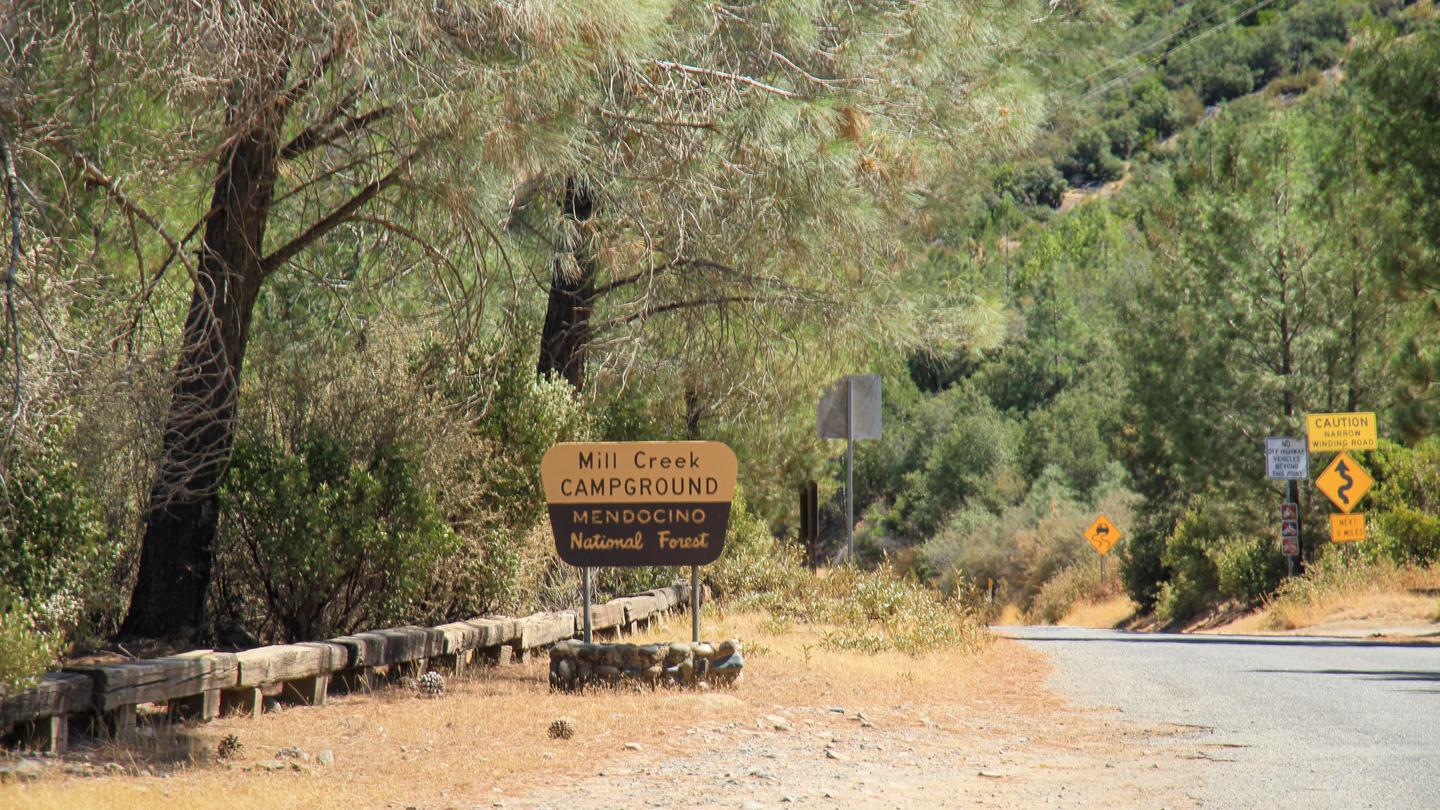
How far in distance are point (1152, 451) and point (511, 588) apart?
30.4 metres

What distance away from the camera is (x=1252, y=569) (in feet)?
109

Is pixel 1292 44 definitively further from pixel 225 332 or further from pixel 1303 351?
pixel 225 332

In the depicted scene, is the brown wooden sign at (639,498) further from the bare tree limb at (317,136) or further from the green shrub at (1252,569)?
the green shrub at (1252,569)

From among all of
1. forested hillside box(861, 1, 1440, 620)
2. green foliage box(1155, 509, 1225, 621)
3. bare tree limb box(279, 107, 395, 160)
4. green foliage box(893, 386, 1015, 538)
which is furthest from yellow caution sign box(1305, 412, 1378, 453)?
green foliage box(893, 386, 1015, 538)

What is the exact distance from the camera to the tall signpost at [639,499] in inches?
454

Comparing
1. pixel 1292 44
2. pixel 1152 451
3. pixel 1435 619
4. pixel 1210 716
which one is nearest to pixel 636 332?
pixel 1210 716

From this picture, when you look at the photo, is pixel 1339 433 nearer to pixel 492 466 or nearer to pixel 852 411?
pixel 852 411

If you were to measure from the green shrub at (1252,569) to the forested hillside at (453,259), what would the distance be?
34.0 ft

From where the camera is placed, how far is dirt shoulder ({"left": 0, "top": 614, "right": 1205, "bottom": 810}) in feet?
23.2

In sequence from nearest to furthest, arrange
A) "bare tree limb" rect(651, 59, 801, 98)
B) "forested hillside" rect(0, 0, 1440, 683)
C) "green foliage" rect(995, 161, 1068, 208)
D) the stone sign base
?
"forested hillside" rect(0, 0, 1440, 683)
the stone sign base
"bare tree limb" rect(651, 59, 801, 98)
"green foliage" rect(995, 161, 1068, 208)

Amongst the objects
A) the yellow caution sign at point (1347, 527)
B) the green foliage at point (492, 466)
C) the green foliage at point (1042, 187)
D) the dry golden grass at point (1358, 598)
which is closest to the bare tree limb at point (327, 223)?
the green foliage at point (492, 466)

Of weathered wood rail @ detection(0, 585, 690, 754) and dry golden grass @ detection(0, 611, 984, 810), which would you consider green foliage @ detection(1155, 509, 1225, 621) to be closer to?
dry golden grass @ detection(0, 611, 984, 810)

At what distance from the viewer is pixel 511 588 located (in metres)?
13.4

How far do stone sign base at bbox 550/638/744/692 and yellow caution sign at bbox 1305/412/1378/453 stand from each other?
21.1m
